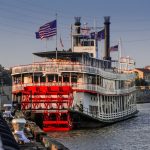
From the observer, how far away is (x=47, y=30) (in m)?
40.5

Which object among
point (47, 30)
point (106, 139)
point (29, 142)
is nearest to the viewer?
point (29, 142)

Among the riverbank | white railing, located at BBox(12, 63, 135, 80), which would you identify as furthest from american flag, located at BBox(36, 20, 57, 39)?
the riverbank

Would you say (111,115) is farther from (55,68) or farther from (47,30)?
(47,30)

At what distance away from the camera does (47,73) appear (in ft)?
127

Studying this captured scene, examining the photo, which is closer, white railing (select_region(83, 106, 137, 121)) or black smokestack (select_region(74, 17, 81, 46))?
white railing (select_region(83, 106, 137, 121))

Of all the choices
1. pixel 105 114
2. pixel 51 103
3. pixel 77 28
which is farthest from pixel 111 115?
pixel 77 28

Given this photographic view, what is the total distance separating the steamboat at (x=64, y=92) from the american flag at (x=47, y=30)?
5.40 feet

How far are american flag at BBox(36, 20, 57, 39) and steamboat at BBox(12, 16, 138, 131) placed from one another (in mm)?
1646

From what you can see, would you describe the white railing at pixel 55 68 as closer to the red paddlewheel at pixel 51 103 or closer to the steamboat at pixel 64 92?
the steamboat at pixel 64 92

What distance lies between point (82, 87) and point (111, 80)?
8.07m

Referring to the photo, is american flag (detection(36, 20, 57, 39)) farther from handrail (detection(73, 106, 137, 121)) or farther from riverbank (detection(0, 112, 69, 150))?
riverbank (detection(0, 112, 69, 150))

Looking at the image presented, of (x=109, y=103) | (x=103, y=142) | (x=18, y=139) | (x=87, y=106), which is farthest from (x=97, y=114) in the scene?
(x=18, y=139)

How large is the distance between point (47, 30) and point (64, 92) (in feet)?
20.8

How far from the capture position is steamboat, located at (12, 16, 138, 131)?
1428 inches
